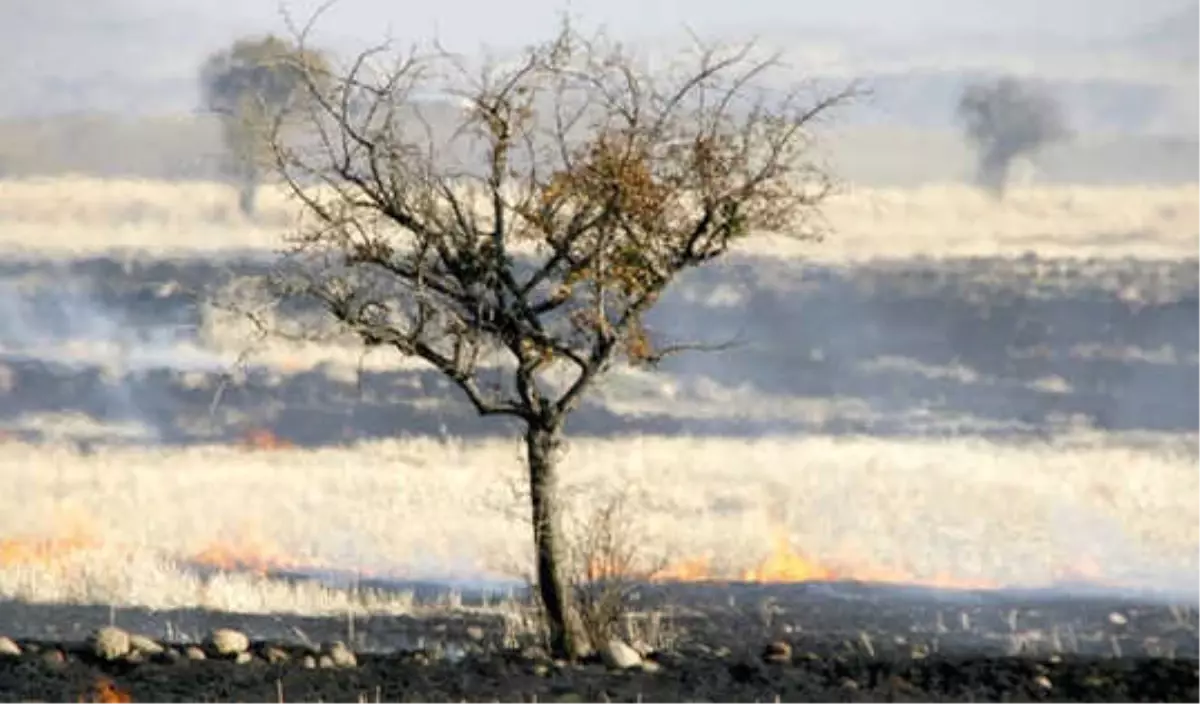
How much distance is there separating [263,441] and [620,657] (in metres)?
12.1

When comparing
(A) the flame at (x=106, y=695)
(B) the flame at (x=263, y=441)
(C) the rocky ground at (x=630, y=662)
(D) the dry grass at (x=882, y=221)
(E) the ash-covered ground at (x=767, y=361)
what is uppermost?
(D) the dry grass at (x=882, y=221)

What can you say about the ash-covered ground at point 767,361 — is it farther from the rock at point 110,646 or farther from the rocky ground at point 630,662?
the rock at point 110,646

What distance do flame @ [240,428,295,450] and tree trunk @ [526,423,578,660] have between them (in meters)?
10.9

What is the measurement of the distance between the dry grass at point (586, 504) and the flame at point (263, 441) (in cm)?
110

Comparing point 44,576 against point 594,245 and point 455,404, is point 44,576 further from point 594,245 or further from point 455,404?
point 455,404

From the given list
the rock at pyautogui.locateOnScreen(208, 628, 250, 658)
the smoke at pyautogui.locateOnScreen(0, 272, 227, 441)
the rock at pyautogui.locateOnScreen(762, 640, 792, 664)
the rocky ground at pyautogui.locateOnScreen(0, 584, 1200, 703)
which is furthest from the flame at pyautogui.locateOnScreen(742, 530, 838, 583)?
the smoke at pyautogui.locateOnScreen(0, 272, 227, 441)

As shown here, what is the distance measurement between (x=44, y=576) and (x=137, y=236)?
13332mm

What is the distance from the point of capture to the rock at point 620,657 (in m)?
15.5

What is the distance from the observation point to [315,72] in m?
15.4

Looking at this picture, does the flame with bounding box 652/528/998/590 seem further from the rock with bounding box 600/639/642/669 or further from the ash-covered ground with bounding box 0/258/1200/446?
the ash-covered ground with bounding box 0/258/1200/446

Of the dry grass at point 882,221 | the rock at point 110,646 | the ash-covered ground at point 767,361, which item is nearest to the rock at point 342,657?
the rock at point 110,646

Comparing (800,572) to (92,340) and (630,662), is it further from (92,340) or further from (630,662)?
(92,340)

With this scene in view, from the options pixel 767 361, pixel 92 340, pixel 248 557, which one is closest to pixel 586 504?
pixel 248 557

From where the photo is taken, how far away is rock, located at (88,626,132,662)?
15.1m
